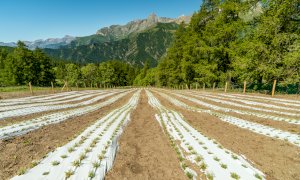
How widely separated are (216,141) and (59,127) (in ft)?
31.0

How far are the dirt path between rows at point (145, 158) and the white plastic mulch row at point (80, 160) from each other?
1.33 ft

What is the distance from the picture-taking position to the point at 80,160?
5.96 meters

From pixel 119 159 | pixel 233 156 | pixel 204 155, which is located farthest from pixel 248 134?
pixel 119 159

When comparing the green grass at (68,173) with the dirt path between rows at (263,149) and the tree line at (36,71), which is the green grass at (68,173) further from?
the tree line at (36,71)

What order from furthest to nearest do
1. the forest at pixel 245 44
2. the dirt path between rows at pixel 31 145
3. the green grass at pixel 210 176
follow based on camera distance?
the forest at pixel 245 44, the dirt path between rows at pixel 31 145, the green grass at pixel 210 176

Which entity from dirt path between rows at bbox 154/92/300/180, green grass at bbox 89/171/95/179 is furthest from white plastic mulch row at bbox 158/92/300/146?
green grass at bbox 89/171/95/179

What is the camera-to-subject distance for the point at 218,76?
33.3m

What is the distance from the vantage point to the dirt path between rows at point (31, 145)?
5617mm

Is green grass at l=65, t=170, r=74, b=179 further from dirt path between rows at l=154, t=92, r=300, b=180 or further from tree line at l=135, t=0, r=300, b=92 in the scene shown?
tree line at l=135, t=0, r=300, b=92

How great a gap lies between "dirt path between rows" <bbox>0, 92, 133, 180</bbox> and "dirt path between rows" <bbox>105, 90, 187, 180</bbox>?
2954 millimetres

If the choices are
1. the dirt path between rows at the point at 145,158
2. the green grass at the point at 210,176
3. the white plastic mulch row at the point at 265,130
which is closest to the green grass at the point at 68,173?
the dirt path between rows at the point at 145,158

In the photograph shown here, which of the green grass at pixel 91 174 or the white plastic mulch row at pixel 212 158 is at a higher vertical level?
the green grass at pixel 91 174

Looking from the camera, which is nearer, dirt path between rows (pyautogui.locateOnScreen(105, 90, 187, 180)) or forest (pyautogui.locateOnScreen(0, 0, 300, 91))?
dirt path between rows (pyautogui.locateOnScreen(105, 90, 187, 180))

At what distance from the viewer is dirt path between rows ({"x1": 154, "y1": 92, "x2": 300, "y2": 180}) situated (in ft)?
18.4
